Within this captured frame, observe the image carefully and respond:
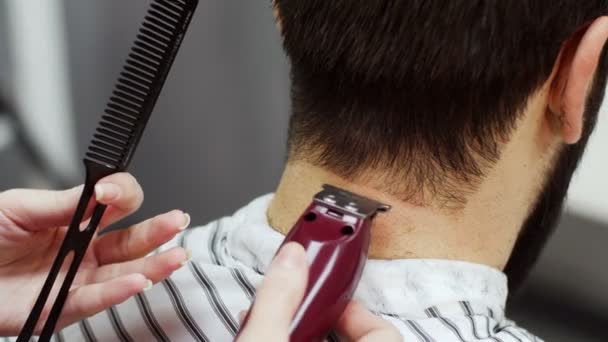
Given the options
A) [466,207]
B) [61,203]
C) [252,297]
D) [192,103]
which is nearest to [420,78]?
[466,207]

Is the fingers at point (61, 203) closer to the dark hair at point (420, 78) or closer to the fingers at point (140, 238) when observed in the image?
the fingers at point (140, 238)

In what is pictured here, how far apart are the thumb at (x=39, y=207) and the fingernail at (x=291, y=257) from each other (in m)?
0.23

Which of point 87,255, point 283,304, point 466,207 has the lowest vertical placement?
point 87,255

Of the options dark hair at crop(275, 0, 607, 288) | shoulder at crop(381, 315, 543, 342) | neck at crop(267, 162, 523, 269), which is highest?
dark hair at crop(275, 0, 607, 288)

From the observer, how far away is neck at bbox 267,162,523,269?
59cm

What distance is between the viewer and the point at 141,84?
1.99 feet

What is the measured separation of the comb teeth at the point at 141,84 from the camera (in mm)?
579

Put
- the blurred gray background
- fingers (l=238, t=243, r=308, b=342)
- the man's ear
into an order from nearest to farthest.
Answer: fingers (l=238, t=243, r=308, b=342)
the man's ear
the blurred gray background

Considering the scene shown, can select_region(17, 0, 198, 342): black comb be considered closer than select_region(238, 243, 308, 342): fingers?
No

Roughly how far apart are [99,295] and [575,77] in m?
0.45

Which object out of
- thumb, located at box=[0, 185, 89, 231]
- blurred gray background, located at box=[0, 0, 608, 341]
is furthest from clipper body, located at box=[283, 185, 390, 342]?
blurred gray background, located at box=[0, 0, 608, 341]

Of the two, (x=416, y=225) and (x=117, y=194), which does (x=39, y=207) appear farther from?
(x=416, y=225)

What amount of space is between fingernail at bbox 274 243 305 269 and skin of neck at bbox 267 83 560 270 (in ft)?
0.41

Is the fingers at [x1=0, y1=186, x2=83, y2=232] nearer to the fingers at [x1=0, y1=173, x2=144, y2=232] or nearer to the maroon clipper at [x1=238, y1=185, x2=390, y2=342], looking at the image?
the fingers at [x1=0, y1=173, x2=144, y2=232]
